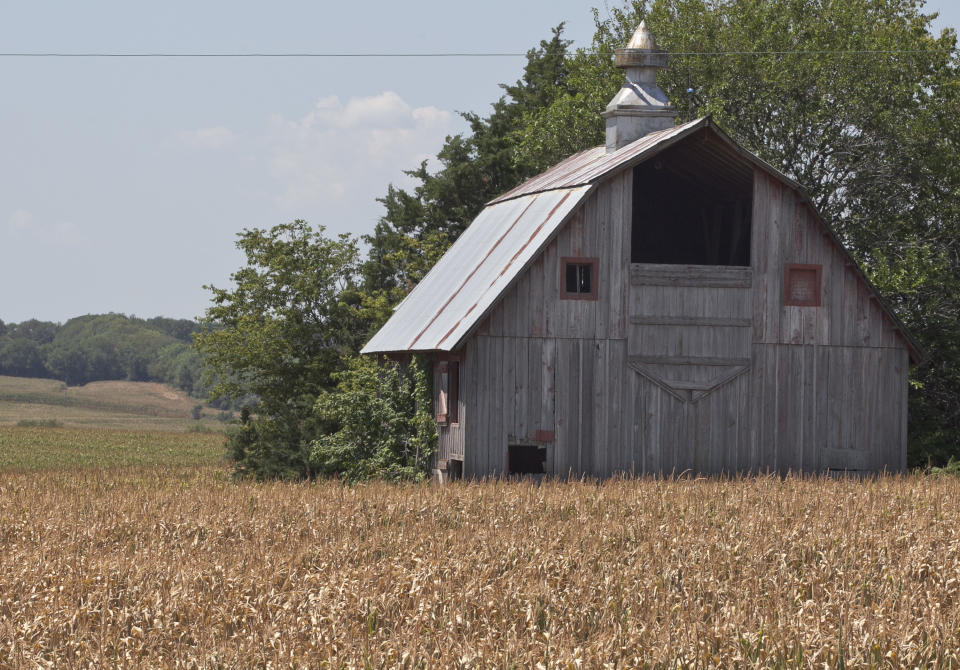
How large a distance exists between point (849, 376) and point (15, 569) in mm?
17785

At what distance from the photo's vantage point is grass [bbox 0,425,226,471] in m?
53.2

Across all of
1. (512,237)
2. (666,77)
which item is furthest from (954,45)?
(512,237)

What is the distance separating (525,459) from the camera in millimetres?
29078

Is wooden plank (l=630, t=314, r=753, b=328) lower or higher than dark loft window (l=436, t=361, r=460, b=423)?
higher

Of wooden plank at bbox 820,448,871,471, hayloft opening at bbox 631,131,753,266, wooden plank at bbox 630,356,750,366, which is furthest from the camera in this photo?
hayloft opening at bbox 631,131,753,266

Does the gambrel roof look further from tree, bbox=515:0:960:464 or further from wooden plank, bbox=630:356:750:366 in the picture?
tree, bbox=515:0:960:464

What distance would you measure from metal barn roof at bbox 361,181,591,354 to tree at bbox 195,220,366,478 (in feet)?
42.2

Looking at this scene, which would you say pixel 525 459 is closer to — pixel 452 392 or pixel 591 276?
pixel 452 392

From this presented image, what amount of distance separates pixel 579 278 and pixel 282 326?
75.2 feet

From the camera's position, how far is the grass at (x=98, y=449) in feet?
174

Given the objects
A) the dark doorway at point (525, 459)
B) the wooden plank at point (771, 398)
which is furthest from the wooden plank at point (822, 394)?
the dark doorway at point (525, 459)

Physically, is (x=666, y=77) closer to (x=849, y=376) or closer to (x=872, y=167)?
(x=872, y=167)

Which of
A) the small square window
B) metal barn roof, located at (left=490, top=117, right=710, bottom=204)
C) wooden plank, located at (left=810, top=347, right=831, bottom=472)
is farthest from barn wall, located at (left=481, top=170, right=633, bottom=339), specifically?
wooden plank, located at (left=810, top=347, right=831, bottom=472)

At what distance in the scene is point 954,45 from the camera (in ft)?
127
